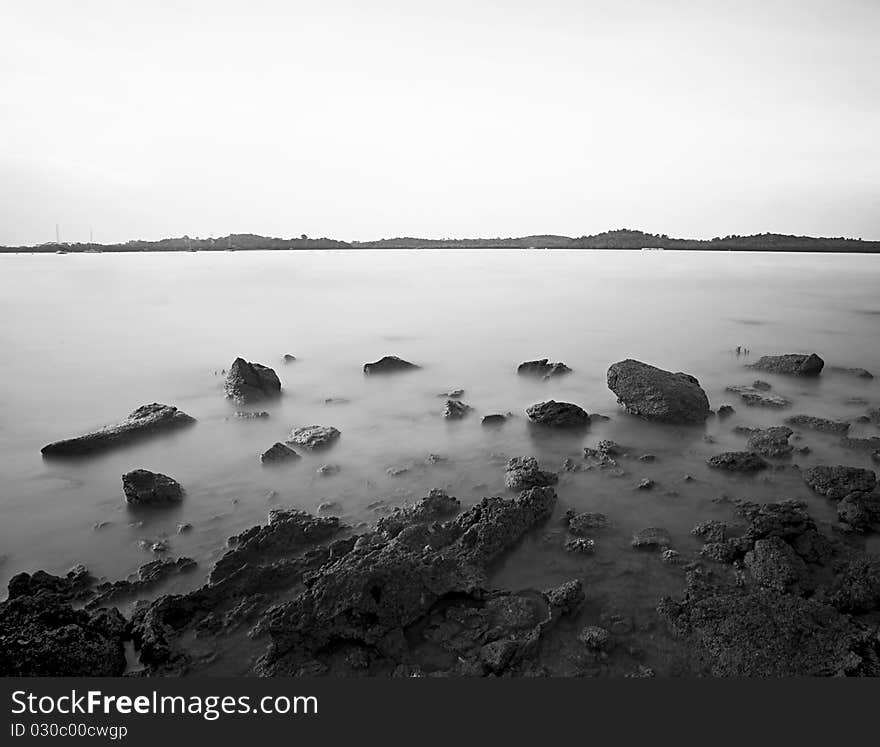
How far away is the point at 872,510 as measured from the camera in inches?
207

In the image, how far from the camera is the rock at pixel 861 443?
734 cm

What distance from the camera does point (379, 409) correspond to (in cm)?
992

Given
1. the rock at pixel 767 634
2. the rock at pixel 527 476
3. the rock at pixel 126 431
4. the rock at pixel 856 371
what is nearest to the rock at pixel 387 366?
the rock at pixel 126 431

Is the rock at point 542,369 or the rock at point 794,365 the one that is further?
the rock at point 542,369

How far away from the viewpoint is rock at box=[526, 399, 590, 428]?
329 inches

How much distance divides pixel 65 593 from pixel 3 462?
14.5 ft

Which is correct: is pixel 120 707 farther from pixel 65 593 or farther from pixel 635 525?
pixel 635 525

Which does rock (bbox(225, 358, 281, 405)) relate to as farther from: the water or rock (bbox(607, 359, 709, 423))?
rock (bbox(607, 359, 709, 423))

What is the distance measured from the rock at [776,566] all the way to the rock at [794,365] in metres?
8.95

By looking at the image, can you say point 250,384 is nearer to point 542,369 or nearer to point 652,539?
point 542,369

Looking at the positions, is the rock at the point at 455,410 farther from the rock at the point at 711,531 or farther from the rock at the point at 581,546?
the rock at the point at 711,531

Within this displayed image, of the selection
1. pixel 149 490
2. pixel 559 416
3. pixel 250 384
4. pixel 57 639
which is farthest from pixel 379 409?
pixel 57 639

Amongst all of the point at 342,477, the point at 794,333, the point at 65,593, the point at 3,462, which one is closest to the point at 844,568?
the point at 342,477

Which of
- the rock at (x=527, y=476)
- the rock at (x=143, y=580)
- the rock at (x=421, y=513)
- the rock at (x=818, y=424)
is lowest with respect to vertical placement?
the rock at (x=143, y=580)
